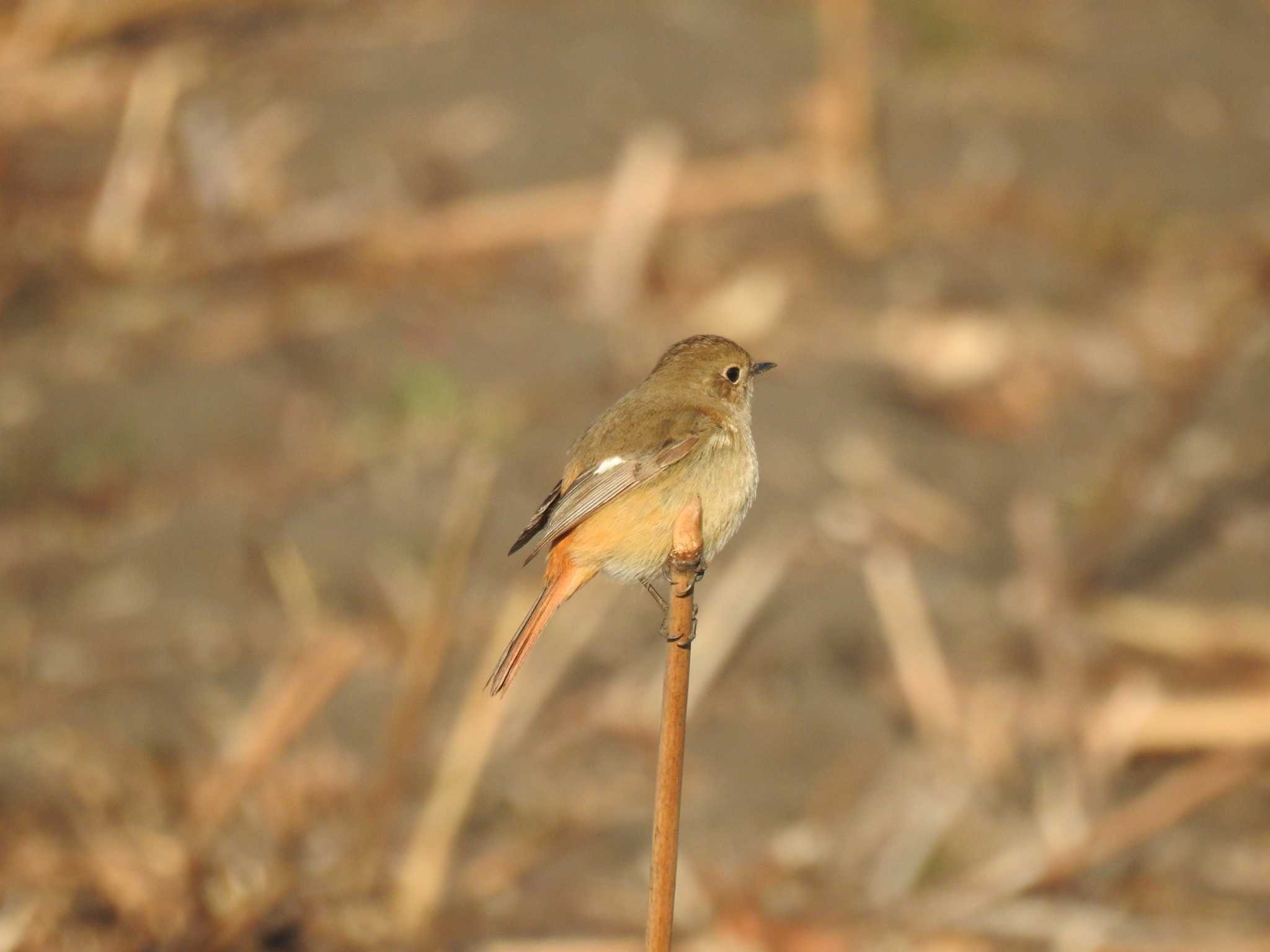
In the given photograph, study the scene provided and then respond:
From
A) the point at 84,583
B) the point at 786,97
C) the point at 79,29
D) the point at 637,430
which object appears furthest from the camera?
the point at 786,97

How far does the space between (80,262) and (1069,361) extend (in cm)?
533

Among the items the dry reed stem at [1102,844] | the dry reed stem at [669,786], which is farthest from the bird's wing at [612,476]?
the dry reed stem at [1102,844]

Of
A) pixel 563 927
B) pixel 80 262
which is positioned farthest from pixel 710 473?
pixel 80 262

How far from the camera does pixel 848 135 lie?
9750 mm

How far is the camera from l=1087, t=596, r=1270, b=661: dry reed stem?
22.5 feet

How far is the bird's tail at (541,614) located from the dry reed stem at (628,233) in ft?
17.6

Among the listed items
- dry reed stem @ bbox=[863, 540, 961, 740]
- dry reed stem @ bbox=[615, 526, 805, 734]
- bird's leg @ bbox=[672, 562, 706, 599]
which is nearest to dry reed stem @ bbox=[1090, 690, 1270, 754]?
dry reed stem @ bbox=[863, 540, 961, 740]

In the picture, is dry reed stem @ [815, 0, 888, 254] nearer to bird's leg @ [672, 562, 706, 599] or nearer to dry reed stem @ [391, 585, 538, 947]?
dry reed stem @ [391, 585, 538, 947]

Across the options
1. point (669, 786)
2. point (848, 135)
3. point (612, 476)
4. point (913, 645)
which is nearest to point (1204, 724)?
point (913, 645)

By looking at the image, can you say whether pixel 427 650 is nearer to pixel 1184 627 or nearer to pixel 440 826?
pixel 440 826

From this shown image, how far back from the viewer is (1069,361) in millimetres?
9047

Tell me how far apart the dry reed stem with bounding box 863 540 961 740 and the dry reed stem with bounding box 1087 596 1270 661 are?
759mm

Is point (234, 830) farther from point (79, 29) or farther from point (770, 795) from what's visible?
point (79, 29)

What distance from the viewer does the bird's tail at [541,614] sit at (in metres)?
3.23
